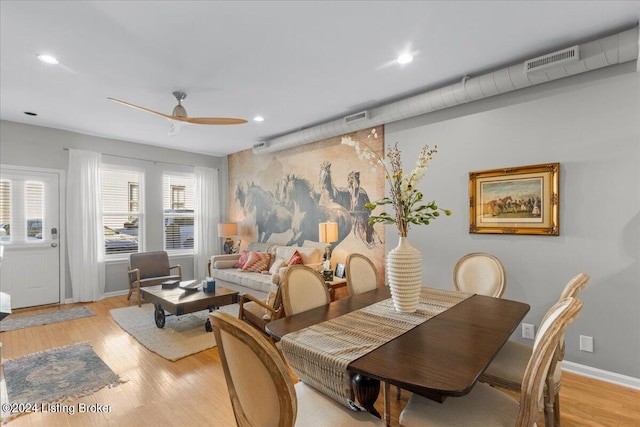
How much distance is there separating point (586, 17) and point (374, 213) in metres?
2.75

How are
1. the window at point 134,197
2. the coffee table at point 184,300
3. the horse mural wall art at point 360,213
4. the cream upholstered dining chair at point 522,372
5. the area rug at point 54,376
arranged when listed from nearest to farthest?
the cream upholstered dining chair at point 522,372, the area rug at point 54,376, the coffee table at point 184,300, the horse mural wall art at point 360,213, the window at point 134,197

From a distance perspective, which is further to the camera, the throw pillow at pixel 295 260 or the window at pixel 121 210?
the window at pixel 121 210

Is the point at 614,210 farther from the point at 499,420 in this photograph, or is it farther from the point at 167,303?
the point at 167,303

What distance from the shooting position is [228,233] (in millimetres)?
6566

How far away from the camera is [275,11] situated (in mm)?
2273

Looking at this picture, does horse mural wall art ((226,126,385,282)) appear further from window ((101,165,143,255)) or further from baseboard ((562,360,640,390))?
baseboard ((562,360,640,390))

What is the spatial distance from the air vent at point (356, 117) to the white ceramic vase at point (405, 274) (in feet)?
8.22

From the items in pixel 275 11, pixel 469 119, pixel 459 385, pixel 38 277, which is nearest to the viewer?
pixel 459 385

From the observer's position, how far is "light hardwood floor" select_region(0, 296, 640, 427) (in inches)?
88.2

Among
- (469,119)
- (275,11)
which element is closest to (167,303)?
(275,11)

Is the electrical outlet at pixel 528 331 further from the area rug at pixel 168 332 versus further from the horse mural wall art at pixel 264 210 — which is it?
the horse mural wall art at pixel 264 210

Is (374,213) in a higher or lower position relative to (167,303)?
higher

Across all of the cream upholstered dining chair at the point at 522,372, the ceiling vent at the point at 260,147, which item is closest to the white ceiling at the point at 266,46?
the ceiling vent at the point at 260,147

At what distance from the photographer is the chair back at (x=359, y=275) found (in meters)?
2.78
